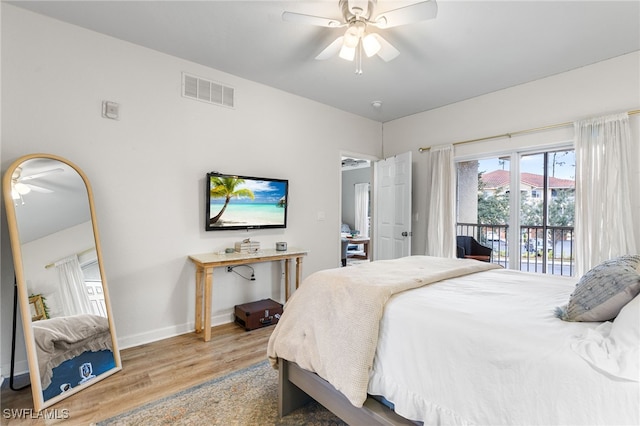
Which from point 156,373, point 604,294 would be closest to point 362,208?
point 156,373

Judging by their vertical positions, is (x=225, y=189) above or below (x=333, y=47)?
below

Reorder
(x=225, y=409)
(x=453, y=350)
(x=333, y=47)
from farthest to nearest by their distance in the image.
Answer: (x=333, y=47) → (x=225, y=409) → (x=453, y=350)

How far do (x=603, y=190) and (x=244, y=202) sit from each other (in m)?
3.59

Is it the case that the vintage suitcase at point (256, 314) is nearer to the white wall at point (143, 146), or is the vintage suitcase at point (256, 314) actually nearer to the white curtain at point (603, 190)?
the white wall at point (143, 146)

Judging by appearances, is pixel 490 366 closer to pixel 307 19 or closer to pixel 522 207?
pixel 307 19

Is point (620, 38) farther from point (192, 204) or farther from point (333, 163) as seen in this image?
point (192, 204)

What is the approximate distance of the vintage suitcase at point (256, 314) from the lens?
3107mm

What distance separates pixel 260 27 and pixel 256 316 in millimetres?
2683

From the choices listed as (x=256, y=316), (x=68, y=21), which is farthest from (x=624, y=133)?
(x=68, y=21)

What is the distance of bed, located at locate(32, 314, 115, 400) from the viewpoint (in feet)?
6.38

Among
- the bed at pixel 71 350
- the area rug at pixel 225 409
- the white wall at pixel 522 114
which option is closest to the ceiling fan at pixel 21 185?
the bed at pixel 71 350

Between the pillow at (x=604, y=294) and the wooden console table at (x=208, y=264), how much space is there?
97.8 inches

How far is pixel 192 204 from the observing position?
3.10m

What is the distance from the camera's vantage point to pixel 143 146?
281 centimetres
